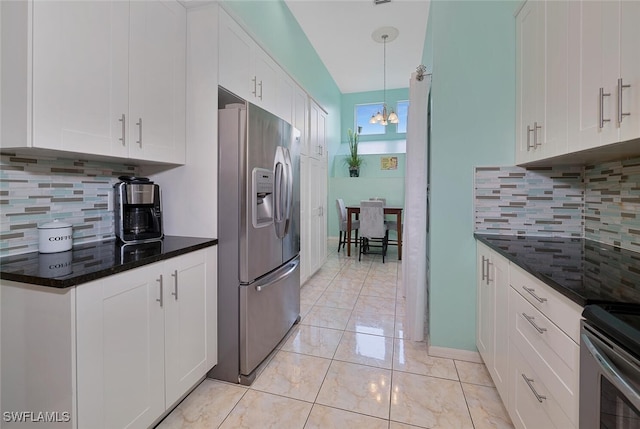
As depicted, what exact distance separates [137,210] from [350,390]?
65.4 inches

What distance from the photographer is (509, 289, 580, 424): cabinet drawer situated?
850 mm

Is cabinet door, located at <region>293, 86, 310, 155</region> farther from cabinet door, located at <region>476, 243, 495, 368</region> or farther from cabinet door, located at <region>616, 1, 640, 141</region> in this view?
cabinet door, located at <region>616, 1, 640, 141</region>

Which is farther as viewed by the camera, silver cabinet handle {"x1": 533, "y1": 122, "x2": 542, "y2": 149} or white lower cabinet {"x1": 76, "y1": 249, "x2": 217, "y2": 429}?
silver cabinet handle {"x1": 533, "y1": 122, "x2": 542, "y2": 149}

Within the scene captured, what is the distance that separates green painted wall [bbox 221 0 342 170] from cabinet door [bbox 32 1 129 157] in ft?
2.47

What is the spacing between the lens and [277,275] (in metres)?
2.02

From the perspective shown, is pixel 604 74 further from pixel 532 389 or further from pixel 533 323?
pixel 532 389

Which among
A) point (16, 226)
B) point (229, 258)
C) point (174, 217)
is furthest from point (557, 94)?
point (16, 226)

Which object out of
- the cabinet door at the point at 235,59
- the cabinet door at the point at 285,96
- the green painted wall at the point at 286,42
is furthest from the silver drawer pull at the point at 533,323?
the cabinet door at the point at 285,96

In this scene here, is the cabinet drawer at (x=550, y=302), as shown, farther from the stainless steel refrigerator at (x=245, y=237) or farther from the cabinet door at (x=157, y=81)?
the cabinet door at (x=157, y=81)

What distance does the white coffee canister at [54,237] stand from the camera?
1.32 m

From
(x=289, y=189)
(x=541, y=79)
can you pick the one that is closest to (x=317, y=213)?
(x=289, y=189)

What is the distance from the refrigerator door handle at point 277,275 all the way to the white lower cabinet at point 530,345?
4.40ft

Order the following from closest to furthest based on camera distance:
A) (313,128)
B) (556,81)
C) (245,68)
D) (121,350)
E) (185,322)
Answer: (121,350) → (556,81) → (185,322) → (245,68) → (313,128)

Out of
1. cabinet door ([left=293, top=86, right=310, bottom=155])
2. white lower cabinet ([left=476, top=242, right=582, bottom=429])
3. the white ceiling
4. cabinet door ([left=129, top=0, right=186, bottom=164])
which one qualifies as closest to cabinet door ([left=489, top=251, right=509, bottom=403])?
white lower cabinet ([left=476, top=242, right=582, bottom=429])
